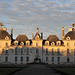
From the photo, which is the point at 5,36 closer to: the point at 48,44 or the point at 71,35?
the point at 48,44

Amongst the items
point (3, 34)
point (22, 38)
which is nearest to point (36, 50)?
point (22, 38)

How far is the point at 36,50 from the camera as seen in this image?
6531 centimetres

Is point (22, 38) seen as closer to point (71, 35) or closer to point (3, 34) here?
point (3, 34)

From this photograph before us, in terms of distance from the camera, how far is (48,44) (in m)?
66.6

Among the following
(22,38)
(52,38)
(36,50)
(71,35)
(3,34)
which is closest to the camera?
(36,50)

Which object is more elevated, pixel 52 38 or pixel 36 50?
pixel 52 38

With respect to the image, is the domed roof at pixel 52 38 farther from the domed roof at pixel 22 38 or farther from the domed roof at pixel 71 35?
the domed roof at pixel 22 38

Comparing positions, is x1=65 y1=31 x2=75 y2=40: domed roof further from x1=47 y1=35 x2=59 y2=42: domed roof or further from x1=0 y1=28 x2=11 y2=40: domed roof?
x1=0 y1=28 x2=11 y2=40: domed roof

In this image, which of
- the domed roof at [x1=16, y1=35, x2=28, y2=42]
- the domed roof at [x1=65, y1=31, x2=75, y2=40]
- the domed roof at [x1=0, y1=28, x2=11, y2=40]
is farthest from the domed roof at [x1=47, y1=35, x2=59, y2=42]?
the domed roof at [x1=0, y1=28, x2=11, y2=40]

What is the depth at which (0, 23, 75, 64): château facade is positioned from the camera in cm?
6462

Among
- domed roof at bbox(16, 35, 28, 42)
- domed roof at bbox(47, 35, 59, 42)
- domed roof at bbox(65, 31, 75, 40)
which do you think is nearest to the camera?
domed roof at bbox(65, 31, 75, 40)

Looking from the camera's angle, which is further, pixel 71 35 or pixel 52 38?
A: pixel 52 38

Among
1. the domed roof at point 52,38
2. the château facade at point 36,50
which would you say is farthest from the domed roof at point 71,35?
the domed roof at point 52,38

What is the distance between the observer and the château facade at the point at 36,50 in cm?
6462
